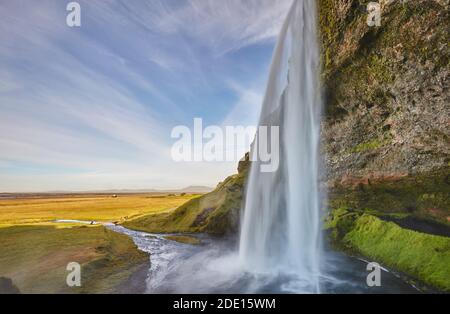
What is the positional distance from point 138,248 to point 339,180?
2102 cm

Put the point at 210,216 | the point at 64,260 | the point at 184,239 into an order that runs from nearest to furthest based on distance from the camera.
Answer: the point at 64,260 < the point at 184,239 < the point at 210,216

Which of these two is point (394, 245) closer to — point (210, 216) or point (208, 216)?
point (210, 216)

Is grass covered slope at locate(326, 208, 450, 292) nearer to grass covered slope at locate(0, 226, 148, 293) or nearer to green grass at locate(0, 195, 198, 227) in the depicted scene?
grass covered slope at locate(0, 226, 148, 293)

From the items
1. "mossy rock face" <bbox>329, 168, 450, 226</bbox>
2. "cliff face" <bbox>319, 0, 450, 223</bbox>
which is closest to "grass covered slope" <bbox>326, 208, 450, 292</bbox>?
"mossy rock face" <bbox>329, 168, 450, 226</bbox>

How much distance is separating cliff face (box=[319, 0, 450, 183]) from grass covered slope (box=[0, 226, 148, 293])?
822 inches

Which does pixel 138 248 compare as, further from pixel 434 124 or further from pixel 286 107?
pixel 434 124

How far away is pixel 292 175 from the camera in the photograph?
21.6 metres

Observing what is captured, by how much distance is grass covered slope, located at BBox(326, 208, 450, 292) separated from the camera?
15.1m

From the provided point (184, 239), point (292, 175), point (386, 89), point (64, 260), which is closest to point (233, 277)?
point (292, 175)

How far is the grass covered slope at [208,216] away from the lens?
33.0 m

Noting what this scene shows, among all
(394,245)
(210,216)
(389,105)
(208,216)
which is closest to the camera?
(394,245)

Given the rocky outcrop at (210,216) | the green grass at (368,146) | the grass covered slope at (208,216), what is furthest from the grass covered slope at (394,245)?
the grass covered slope at (208,216)

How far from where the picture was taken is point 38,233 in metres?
30.5

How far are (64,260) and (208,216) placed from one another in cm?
1909
